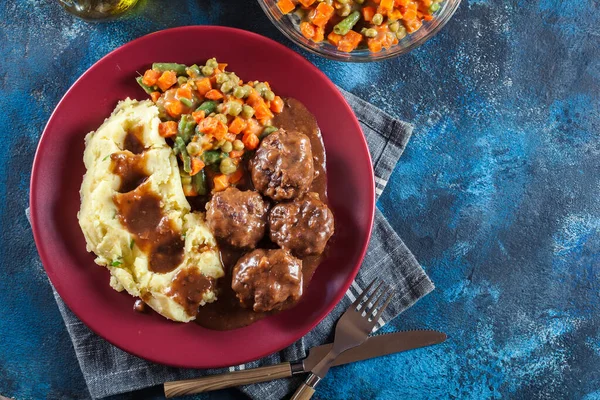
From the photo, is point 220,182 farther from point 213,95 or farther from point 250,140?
point 213,95

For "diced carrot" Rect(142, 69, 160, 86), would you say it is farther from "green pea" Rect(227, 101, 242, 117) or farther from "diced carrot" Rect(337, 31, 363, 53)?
"diced carrot" Rect(337, 31, 363, 53)

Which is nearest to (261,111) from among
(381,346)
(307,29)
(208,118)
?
(208,118)

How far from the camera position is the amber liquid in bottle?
5723 millimetres

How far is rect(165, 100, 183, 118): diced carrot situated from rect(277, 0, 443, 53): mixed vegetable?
51.6 inches

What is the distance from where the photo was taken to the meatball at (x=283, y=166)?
5.38m

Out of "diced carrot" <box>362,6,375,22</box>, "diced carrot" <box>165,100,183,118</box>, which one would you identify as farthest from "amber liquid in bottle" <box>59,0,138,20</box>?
"diced carrot" <box>362,6,375,22</box>

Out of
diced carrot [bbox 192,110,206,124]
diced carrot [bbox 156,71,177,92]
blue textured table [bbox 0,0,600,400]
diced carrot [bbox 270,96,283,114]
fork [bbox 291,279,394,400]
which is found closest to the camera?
diced carrot [bbox 192,110,206,124]

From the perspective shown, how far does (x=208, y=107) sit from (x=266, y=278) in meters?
1.68

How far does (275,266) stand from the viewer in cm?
536

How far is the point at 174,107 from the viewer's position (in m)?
5.52

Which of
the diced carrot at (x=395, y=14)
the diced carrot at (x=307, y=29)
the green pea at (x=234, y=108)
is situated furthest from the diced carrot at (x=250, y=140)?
the diced carrot at (x=395, y=14)

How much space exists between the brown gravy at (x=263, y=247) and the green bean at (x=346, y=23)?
821 millimetres

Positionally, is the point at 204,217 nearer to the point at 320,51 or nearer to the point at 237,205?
the point at 237,205

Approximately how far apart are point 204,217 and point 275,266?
0.83 m
